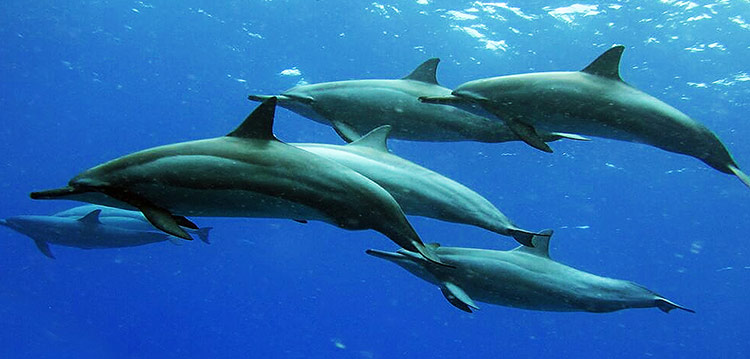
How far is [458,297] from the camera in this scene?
6543 mm

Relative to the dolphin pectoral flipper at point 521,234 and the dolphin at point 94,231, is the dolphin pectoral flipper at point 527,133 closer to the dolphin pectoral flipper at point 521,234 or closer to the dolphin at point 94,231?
the dolphin pectoral flipper at point 521,234

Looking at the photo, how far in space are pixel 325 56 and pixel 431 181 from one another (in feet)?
67.3

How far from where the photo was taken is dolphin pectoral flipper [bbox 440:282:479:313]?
6473 millimetres

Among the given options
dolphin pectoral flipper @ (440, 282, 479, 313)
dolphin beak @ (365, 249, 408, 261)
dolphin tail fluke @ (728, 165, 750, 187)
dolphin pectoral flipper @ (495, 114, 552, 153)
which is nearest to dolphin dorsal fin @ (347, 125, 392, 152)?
dolphin pectoral flipper @ (495, 114, 552, 153)

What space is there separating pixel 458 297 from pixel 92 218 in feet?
30.1

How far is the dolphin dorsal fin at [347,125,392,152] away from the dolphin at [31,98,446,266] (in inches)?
75.6

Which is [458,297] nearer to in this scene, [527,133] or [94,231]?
[527,133]

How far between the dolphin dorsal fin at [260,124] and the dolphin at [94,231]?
848 centimetres

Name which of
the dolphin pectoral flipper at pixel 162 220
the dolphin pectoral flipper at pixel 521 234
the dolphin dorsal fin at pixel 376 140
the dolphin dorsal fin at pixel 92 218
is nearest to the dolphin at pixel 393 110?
the dolphin dorsal fin at pixel 376 140

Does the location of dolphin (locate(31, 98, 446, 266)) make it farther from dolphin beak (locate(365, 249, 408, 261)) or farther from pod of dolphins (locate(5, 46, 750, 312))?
dolphin beak (locate(365, 249, 408, 261))

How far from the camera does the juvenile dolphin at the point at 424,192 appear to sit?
559cm

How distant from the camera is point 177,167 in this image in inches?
152

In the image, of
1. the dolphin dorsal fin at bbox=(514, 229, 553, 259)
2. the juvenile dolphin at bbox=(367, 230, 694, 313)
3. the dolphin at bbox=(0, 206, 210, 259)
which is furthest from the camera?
the dolphin at bbox=(0, 206, 210, 259)

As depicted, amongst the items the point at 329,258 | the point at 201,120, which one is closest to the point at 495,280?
the point at 201,120
